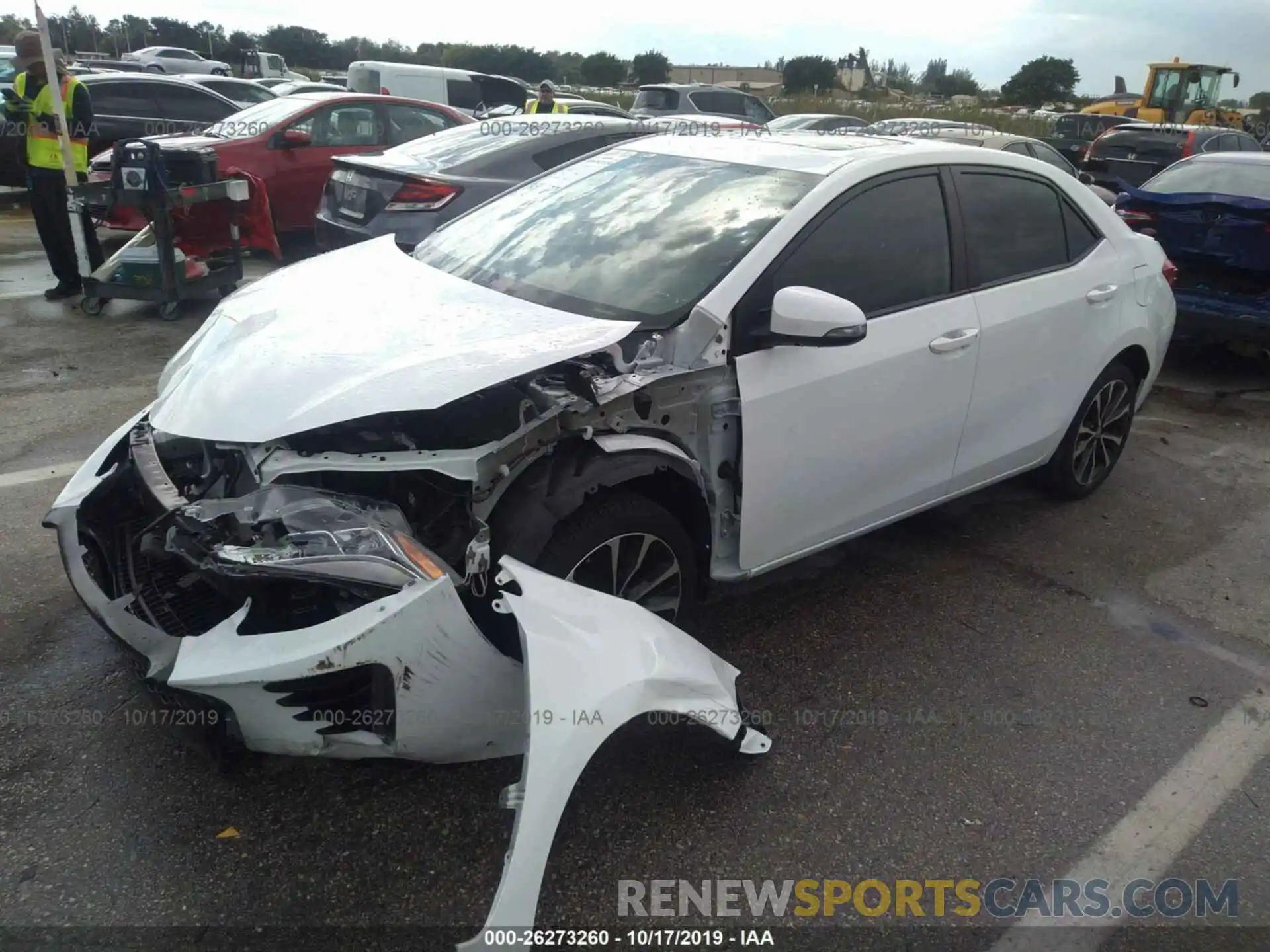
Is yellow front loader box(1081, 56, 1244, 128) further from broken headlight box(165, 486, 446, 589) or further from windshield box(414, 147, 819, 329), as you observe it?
broken headlight box(165, 486, 446, 589)

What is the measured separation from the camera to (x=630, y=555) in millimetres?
2756

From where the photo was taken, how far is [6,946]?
206cm

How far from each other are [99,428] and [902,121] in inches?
451

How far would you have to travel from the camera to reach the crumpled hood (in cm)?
241

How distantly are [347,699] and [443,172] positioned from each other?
17.5 ft

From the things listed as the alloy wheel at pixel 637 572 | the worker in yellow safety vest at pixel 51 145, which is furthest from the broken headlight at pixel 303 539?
the worker in yellow safety vest at pixel 51 145

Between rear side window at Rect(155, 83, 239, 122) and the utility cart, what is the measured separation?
5533 mm

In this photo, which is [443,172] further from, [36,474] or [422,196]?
[36,474]

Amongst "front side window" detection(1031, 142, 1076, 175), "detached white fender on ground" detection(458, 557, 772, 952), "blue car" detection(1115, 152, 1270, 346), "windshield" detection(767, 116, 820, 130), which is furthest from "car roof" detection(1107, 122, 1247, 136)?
"detached white fender on ground" detection(458, 557, 772, 952)

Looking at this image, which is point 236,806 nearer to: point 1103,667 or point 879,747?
point 879,747

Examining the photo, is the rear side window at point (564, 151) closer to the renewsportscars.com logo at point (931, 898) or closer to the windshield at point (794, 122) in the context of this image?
the renewsportscars.com logo at point (931, 898)

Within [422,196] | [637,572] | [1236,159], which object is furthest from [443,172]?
[1236,159]

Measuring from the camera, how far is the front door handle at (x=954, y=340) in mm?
3332

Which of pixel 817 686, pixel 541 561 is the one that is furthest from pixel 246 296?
pixel 817 686
